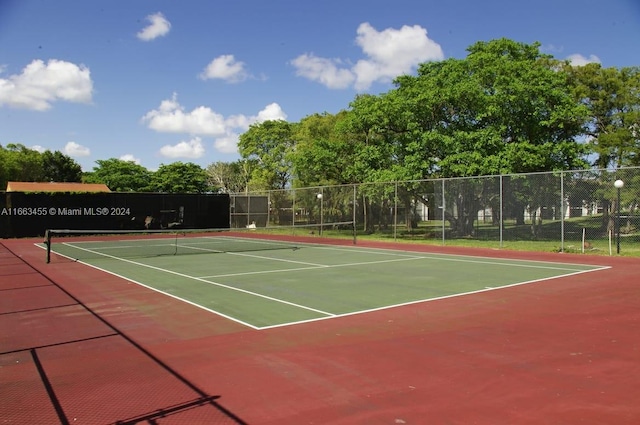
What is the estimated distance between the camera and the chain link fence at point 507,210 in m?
20.5

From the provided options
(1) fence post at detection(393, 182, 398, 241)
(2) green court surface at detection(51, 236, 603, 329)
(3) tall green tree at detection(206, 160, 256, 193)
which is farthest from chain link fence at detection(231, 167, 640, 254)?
(3) tall green tree at detection(206, 160, 256, 193)

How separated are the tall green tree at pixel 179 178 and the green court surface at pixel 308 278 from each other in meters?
Result: 46.6

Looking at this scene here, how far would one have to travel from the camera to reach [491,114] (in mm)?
25156

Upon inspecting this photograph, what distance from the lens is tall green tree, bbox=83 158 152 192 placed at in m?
68.6

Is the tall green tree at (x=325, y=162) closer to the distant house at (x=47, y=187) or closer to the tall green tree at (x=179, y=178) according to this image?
the distant house at (x=47, y=187)

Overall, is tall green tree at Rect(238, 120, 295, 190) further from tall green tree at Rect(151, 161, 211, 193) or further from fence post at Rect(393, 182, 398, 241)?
fence post at Rect(393, 182, 398, 241)

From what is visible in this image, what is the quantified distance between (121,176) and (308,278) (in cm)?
6271

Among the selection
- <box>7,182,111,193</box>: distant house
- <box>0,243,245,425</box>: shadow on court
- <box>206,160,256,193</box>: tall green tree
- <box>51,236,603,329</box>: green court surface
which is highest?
<box>206,160,256,193</box>: tall green tree

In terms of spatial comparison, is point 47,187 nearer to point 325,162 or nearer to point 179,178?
point 179,178

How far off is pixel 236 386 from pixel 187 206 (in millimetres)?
32966

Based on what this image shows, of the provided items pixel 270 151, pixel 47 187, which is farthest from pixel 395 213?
pixel 47 187

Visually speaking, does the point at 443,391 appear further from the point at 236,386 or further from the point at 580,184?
the point at 580,184

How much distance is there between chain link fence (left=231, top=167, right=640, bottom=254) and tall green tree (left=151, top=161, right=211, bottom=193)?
38.5 meters

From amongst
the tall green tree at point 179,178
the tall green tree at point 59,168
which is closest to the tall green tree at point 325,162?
the tall green tree at point 179,178
